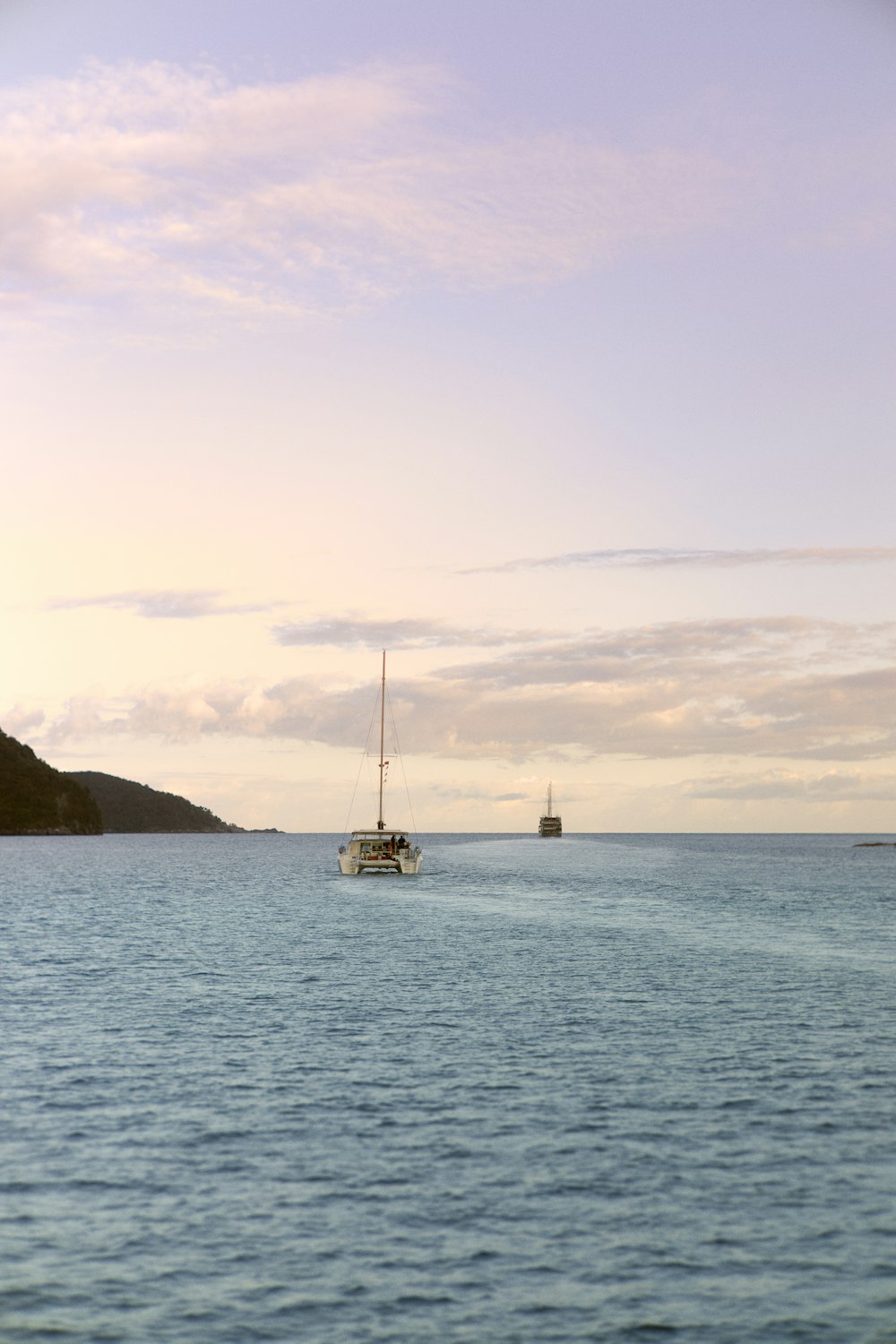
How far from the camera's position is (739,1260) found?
66.3 feet

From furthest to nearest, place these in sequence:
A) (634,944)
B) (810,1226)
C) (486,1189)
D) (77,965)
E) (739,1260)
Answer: (634,944)
(77,965)
(486,1189)
(810,1226)
(739,1260)

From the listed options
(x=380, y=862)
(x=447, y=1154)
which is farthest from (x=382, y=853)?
(x=447, y=1154)

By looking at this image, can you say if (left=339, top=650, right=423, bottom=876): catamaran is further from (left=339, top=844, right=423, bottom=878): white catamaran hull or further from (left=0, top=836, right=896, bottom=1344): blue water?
(left=0, top=836, right=896, bottom=1344): blue water

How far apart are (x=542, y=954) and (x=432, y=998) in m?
19.4

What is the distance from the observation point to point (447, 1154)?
25953 millimetres

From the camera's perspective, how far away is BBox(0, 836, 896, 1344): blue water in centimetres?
1852

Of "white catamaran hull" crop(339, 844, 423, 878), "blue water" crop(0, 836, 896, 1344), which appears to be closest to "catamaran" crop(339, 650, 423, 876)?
"white catamaran hull" crop(339, 844, 423, 878)

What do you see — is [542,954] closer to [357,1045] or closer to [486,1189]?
[357,1045]

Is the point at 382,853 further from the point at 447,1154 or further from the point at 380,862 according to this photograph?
the point at 447,1154

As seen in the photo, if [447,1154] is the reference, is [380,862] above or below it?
above

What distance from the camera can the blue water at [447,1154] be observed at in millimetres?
18516

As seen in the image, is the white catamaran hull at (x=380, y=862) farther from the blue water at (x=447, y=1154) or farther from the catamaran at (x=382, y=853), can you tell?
the blue water at (x=447, y=1154)

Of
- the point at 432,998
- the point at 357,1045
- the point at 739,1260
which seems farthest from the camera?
the point at 432,998

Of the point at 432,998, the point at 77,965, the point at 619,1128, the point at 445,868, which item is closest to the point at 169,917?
the point at 77,965
